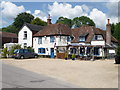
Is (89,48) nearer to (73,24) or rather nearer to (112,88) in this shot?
(112,88)

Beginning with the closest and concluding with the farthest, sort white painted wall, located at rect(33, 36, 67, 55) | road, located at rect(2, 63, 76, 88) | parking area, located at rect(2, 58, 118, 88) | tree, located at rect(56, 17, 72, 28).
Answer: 1. road, located at rect(2, 63, 76, 88)
2. parking area, located at rect(2, 58, 118, 88)
3. white painted wall, located at rect(33, 36, 67, 55)
4. tree, located at rect(56, 17, 72, 28)

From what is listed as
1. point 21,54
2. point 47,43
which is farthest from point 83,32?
point 21,54

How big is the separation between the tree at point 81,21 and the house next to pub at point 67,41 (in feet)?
129

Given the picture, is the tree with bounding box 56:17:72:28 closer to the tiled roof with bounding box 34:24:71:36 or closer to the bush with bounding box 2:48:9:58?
the tiled roof with bounding box 34:24:71:36

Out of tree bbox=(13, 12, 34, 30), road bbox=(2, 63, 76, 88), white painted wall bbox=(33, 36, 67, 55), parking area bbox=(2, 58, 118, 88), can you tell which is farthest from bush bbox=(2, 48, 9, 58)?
tree bbox=(13, 12, 34, 30)

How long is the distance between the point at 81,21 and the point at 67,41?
149 feet

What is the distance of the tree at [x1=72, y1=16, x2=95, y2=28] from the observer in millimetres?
80838

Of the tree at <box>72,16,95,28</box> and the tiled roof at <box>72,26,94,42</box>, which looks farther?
the tree at <box>72,16,95,28</box>

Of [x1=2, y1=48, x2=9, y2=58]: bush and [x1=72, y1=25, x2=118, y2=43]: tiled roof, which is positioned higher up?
[x1=72, y1=25, x2=118, y2=43]: tiled roof

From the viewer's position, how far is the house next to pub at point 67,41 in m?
35.9

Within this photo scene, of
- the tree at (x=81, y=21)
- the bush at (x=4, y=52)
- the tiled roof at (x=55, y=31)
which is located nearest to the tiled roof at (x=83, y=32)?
the tiled roof at (x=55, y=31)

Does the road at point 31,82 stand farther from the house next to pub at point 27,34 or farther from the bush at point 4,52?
the house next to pub at point 27,34

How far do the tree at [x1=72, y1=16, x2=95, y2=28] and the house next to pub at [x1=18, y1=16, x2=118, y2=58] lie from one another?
129 feet

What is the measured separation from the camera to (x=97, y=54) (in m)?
35.9
